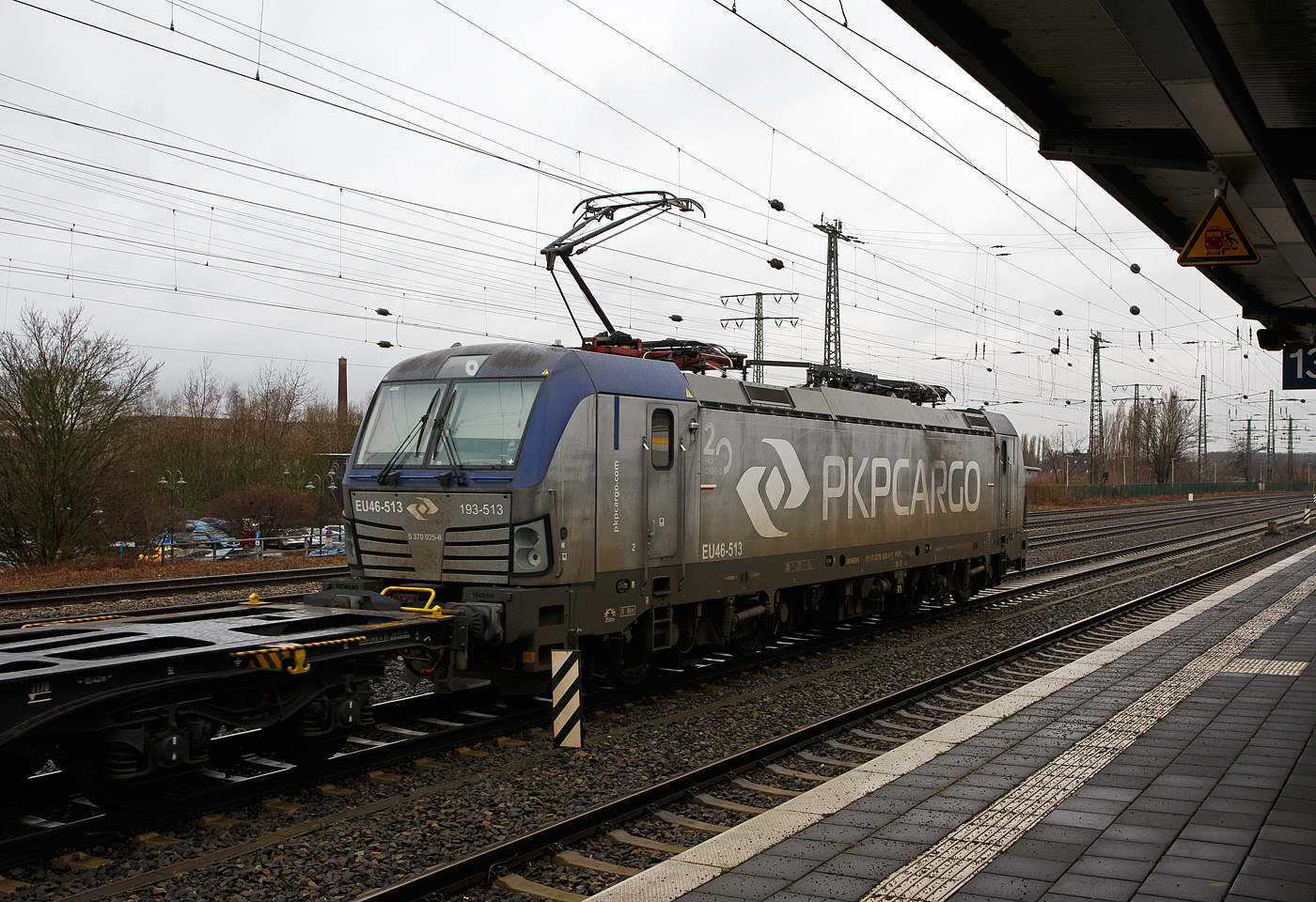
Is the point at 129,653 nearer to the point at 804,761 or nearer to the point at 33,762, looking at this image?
the point at 33,762

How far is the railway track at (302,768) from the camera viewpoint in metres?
6.11

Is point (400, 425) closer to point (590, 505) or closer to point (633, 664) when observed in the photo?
point (590, 505)

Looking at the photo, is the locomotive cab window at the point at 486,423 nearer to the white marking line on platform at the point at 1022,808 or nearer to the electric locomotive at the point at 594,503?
the electric locomotive at the point at 594,503

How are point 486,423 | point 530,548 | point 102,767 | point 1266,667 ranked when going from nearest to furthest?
point 102,767, point 530,548, point 486,423, point 1266,667

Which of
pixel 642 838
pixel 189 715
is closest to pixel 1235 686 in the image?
pixel 642 838

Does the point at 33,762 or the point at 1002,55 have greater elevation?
the point at 1002,55

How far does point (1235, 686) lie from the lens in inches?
422

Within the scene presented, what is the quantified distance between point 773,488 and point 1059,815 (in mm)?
6232

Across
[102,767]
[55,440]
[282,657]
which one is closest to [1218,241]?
[282,657]

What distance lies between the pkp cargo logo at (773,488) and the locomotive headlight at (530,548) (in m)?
3.28

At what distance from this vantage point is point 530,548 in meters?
8.83

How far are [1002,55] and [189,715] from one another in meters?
7.69

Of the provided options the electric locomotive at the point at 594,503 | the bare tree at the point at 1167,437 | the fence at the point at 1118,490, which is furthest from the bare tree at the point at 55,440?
the bare tree at the point at 1167,437

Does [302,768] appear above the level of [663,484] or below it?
below
